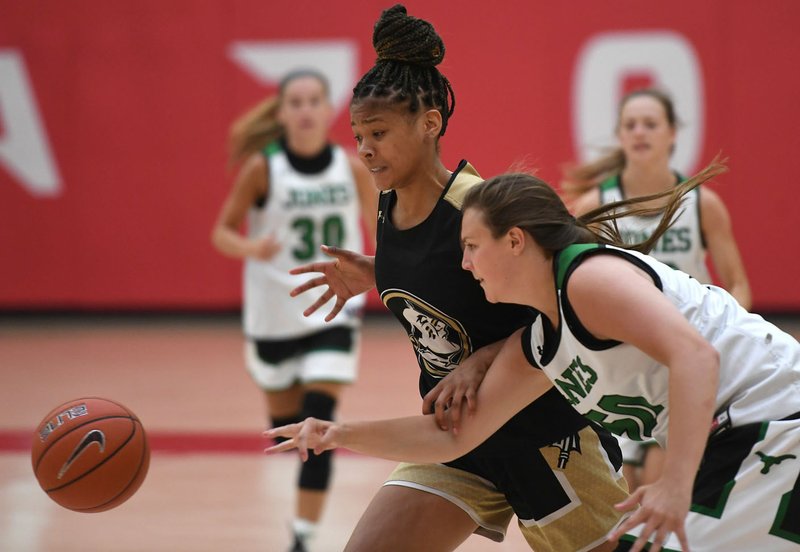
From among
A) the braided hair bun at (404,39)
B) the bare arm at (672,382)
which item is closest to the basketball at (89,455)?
the braided hair bun at (404,39)

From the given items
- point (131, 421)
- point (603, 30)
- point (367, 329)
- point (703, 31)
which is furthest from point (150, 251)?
point (131, 421)

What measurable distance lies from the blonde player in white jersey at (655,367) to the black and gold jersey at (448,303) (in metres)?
0.21

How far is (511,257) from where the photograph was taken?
2.38 metres

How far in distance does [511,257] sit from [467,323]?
1.37 feet

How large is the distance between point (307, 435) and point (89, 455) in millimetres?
981

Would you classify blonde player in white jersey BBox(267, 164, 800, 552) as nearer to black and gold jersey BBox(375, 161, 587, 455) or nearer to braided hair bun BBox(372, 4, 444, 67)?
black and gold jersey BBox(375, 161, 587, 455)

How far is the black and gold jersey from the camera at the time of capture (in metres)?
2.71

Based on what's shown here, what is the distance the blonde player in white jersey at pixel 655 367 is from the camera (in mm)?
2059

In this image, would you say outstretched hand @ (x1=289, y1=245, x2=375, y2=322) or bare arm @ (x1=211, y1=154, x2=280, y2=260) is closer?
outstretched hand @ (x1=289, y1=245, x2=375, y2=322)

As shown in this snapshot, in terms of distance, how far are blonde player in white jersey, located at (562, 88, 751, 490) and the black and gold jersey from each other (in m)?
1.78

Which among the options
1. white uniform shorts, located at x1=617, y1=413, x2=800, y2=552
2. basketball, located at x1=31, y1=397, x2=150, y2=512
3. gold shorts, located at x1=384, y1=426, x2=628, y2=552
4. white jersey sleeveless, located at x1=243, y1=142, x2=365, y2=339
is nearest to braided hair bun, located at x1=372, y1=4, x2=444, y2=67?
gold shorts, located at x1=384, y1=426, x2=628, y2=552

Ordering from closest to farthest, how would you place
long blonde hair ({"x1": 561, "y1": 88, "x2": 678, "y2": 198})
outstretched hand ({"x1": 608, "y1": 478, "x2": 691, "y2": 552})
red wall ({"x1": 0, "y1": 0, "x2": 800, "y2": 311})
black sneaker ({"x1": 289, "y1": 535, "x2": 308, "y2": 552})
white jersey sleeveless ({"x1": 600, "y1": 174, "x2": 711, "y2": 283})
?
outstretched hand ({"x1": 608, "y1": 478, "x2": 691, "y2": 552}) → black sneaker ({"x1": 289, "y1": 535, "x2": 308, "y2": 552}) → white jersey sleeveless ({"x1": 600, "y1": 174, "x2": 711, "y2": 283}) → long blonde hair ({"x1": 561, "y1": 88, "x2": 678, "y2": 198}) → red wall ({"x1": 0, "y1": 0, "x2": 800, "y2": 311})

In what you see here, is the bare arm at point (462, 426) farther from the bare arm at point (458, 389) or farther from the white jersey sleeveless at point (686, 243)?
the white jersey sleeveless at point (686, 243)

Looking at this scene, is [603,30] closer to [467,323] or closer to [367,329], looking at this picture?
[367,329]
